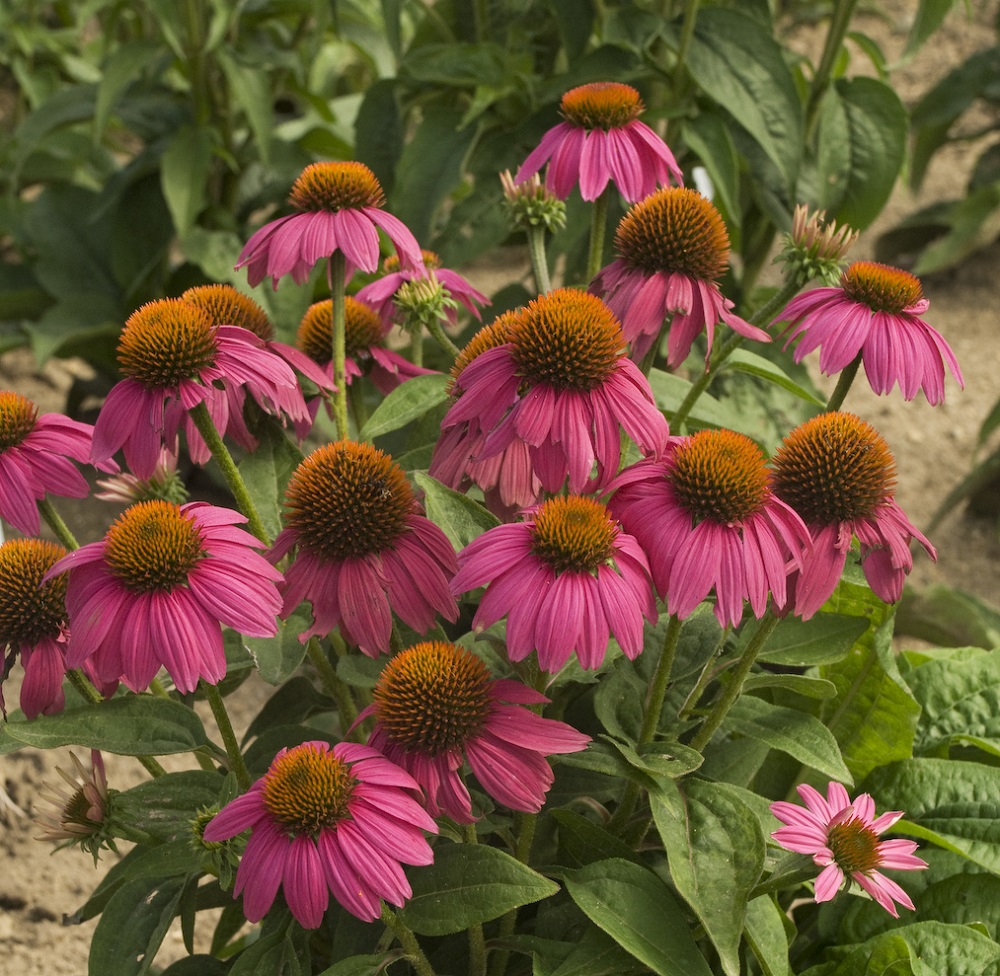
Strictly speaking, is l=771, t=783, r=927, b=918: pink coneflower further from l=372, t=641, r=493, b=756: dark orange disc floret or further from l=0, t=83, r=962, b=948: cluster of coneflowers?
l=372, t=641, r=493, b=756: dark orange disc floret

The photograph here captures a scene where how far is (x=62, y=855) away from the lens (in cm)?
207

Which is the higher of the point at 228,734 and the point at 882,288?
the point at 882,288

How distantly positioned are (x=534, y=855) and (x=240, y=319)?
621 mm

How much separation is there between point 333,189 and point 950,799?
38.6 inches

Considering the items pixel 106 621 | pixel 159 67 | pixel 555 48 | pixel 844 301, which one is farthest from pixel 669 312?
pixel 159 67

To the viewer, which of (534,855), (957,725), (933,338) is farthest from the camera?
(957,725)

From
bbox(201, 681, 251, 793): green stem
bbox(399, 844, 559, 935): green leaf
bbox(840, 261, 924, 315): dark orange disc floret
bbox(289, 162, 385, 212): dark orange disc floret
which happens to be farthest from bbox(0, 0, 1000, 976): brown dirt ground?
bbox(840, 261, 924, 315): dark orange disc floret

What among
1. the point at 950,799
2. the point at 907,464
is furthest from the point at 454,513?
the point at 907,464

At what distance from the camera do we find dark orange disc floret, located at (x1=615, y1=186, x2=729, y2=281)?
1176mm

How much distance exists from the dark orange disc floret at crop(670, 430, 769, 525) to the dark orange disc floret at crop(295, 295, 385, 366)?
519 mm

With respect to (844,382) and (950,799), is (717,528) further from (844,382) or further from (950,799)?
(950,799)

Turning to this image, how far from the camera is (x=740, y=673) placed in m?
1.13

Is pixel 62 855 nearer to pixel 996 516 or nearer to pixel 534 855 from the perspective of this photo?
pixel 534 855

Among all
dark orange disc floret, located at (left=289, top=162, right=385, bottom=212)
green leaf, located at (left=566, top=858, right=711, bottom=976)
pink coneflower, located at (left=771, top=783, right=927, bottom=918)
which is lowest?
green leaf, located at (left=566, top=858, right=711, bottom=976)
